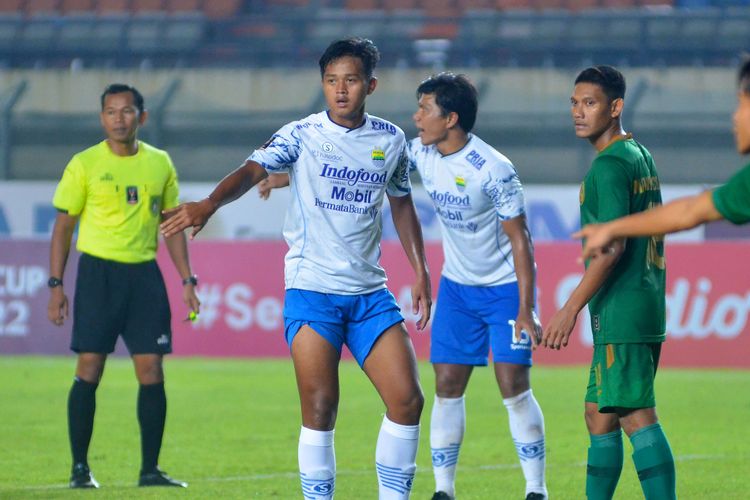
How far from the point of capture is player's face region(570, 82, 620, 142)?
5.41 metres

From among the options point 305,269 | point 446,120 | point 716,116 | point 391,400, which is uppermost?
point 716,116

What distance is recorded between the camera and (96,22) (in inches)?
910

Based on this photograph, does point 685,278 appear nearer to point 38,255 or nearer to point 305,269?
point 38,255

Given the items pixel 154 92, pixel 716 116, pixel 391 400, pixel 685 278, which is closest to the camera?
pixel 391 400

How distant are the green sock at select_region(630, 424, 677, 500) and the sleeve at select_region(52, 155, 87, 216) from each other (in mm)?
3610

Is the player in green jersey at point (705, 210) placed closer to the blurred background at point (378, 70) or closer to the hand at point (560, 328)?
the hand at point (560, 328)

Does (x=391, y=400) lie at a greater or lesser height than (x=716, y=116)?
lesser

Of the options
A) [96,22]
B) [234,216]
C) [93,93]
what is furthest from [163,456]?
[96,22]

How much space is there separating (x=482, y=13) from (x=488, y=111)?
324 centimetres

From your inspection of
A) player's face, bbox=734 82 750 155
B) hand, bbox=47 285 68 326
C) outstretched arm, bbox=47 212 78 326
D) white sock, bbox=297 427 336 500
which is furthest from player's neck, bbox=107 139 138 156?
player's face, bbox=734 82 750 155

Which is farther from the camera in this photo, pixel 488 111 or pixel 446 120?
pixel 488 111

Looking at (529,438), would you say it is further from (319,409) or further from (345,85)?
(345,85)

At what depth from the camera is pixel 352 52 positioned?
17.3 feet

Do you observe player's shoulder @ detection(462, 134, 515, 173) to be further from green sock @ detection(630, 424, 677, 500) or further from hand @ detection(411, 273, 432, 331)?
green sock @ detection(630, 424, 677, 500)
